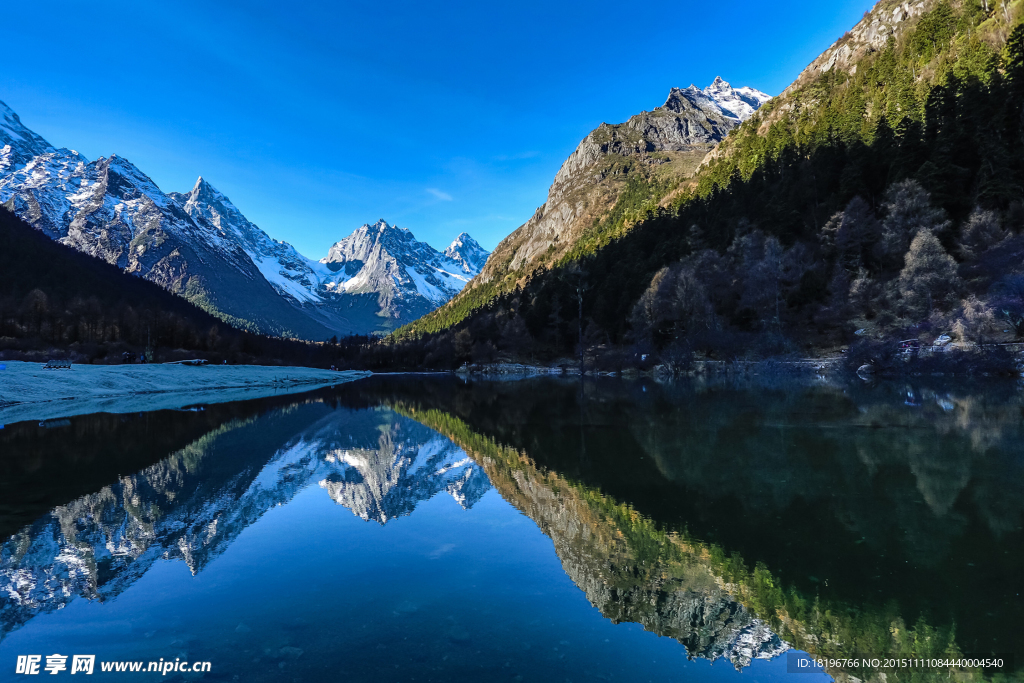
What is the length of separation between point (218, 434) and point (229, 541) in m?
14.7

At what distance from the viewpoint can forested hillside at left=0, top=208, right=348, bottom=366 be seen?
94688mm

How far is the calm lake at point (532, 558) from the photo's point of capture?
529 centimetres

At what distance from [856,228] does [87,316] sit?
154 meters

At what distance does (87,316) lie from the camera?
11094cm

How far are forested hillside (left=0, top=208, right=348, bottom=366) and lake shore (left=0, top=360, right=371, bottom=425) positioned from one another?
1543 inches

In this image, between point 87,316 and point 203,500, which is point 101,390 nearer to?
point 203,500

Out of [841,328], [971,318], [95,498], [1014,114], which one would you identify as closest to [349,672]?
[95,498]

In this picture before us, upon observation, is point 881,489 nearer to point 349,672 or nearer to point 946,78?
point 349,672

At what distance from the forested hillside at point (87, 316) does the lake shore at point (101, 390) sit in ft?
129

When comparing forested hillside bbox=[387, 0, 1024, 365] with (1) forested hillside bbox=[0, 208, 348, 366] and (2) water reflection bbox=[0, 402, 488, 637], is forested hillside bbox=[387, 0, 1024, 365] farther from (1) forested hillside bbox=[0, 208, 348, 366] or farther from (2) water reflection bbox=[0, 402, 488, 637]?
(1) forested hillside bbox=[0, 208, 348, 366]

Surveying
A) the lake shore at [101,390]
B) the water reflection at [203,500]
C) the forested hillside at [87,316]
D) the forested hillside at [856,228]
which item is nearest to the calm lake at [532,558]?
the water reflection at [203,500]

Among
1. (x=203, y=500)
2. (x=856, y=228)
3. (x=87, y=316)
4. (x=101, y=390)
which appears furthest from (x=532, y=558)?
(x=87, y=316)

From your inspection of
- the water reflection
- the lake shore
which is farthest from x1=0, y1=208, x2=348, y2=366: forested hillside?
the water reflection

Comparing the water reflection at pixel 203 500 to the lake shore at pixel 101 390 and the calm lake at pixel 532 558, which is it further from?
the lake shore at pixel 101 390
